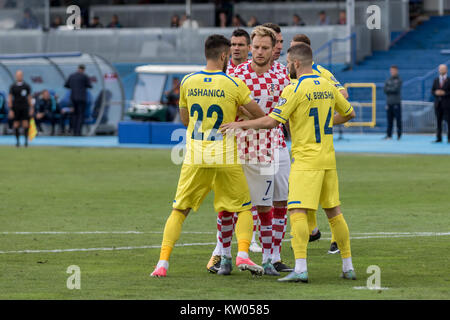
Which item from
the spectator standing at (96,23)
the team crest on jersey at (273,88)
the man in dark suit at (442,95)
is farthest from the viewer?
the spectator standing at (96,23)

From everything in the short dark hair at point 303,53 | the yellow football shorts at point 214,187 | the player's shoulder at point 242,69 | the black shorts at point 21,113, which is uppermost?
the short dark hair at point 303,53

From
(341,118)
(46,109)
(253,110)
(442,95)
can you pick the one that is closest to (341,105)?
(341,118)

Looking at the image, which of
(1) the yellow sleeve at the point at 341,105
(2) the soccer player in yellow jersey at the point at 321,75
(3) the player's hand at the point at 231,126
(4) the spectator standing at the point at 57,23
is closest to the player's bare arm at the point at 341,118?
(1) the yellow sleeve at the point at 341,105

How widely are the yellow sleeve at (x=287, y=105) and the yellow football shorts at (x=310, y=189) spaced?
0.48m

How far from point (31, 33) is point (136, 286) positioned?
38323mm

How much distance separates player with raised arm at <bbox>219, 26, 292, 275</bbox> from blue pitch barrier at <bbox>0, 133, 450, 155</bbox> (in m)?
16.5

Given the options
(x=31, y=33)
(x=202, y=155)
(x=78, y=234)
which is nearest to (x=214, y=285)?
(x=202, y=155)

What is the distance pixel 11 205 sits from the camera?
15.1m

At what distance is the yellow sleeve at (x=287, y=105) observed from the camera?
27.7 ft

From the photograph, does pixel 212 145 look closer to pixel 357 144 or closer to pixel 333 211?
pixel 333 211

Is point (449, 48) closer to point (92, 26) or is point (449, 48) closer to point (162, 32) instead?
point (162, 32)

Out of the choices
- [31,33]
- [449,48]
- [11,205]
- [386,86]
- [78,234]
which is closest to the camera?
[78,234]

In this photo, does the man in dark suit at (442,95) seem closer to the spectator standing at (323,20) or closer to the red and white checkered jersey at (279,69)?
the spectator standing at (323,20)

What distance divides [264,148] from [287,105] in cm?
112
